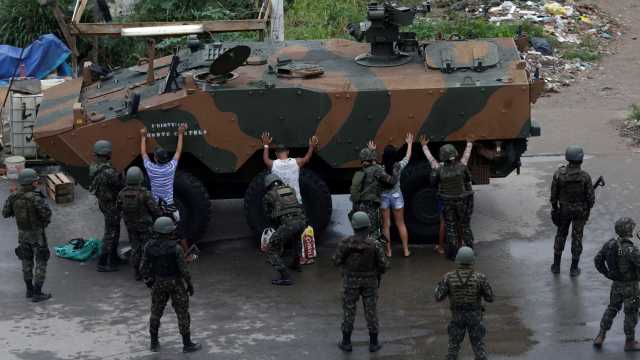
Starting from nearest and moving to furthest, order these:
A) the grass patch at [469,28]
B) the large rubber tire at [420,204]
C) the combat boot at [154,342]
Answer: the combat boot at [154,342] < the large rubber tire at [420,204] < the grass patch at [469,28]

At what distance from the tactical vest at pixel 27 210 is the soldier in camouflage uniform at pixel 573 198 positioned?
15.5ft

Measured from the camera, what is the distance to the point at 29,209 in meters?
10.5

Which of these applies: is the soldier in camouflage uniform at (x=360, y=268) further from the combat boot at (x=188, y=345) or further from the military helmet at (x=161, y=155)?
the military helmet at (x=161, y=155)

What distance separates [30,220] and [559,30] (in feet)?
38.9

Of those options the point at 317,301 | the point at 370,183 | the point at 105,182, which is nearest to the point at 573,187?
the point at 370,183

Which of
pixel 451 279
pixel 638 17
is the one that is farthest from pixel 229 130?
pixel 638 17

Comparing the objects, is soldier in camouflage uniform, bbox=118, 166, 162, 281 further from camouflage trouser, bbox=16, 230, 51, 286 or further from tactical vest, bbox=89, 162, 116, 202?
camouflage trouser, bbox=16, 230, 51, 286

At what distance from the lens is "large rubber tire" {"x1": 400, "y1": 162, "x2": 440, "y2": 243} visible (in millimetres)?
11883

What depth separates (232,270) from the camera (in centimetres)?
1150

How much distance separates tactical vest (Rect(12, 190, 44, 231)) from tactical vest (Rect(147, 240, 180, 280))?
1.78 m

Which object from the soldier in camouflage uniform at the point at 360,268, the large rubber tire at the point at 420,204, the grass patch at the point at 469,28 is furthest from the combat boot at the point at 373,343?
the grass patch at the point at 469,28

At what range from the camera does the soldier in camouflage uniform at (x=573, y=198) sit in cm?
1066

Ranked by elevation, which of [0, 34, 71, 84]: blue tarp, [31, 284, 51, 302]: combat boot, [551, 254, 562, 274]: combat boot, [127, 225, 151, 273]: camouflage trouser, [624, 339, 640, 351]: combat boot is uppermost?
[0, 34, 71, 84]: blue tarp

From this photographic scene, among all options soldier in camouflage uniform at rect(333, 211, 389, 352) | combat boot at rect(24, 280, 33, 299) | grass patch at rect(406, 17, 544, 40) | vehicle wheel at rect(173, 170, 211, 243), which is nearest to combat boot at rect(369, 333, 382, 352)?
soldier in camouflage uniform at rect(333, 211, 389, 352)
